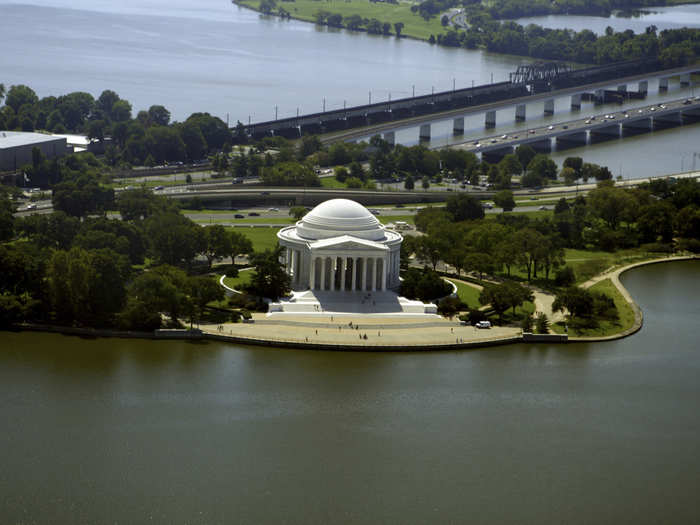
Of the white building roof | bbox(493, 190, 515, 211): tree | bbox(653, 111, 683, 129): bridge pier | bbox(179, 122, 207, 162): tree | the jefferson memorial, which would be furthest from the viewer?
bbox(653, 111, 683, 129): bridge pier

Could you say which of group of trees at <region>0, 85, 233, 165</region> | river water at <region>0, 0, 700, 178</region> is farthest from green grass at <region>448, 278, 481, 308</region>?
river water at <region>0, 0, 700, 178</region>

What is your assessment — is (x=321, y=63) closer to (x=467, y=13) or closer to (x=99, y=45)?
(x=99, y=45)

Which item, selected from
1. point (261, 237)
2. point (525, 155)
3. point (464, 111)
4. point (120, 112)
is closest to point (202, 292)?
point (261, 237)

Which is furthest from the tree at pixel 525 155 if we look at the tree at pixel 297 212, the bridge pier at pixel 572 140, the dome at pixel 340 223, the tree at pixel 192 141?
the dome at pixel 340 223

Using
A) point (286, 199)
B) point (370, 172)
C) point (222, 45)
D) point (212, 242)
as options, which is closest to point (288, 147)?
point (370, 172)

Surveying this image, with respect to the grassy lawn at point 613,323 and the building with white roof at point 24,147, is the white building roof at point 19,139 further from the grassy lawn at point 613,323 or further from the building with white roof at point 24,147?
the grassy lawn at point 613,323

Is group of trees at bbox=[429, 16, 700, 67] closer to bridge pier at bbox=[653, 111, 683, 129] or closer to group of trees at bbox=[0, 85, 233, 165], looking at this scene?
bridge pier at bbox=[653, 111, 683, 129]

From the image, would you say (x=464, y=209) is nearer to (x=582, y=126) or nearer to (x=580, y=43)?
(x=582, y=126)
